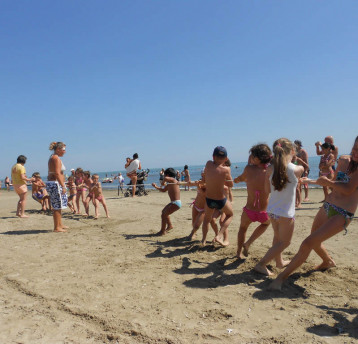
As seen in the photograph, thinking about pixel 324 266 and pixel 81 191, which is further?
pixel 81 191

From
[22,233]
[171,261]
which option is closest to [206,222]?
[171,261]

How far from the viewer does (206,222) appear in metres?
5.22

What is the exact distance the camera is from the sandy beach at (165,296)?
2730mm

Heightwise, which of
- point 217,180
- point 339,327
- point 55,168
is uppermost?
point 55,168

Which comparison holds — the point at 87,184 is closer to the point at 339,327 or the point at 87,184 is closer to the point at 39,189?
the point at 39,189

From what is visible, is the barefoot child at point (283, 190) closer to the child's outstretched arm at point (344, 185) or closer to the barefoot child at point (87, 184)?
the child's outstretched arm at point (344, 185)

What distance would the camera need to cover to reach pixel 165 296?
3.44m

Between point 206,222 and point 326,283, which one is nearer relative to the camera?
point 326,283

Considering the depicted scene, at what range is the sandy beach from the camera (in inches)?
107

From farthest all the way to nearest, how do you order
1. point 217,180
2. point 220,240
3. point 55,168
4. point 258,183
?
point 55,168 → point 220,240 → point 217,180 → point 258,183

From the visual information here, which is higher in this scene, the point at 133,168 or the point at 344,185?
the point at 133,168

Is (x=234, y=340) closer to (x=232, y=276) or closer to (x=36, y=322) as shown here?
(x=232, y=276)

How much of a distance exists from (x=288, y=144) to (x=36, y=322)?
3360 mm

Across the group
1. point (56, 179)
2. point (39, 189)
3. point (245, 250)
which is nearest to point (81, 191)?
point (39, 189)
